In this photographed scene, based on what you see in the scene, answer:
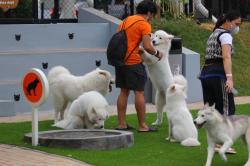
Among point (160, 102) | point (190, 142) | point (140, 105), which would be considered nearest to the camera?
point (190, 142)

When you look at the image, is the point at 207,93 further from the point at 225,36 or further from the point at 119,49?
the point at 119,49

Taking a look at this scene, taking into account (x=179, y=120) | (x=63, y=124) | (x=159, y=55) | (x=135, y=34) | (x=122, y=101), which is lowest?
(x=63, y=124)

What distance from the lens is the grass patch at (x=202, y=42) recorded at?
18.1m

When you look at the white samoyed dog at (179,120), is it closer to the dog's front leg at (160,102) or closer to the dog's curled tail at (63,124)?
the dog's front leg at (160,102)

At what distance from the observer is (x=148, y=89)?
15648 mm

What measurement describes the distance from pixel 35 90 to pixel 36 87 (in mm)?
52

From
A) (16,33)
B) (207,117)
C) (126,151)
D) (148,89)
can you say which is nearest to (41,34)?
(16,33)

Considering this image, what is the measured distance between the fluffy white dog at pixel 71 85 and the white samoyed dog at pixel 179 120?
5.06ft

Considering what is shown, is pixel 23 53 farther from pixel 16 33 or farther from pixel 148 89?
pixel 148 89

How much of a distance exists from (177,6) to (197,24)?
81 centimetres

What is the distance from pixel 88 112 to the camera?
35.2 ft

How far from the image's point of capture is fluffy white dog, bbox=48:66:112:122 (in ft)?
38.7

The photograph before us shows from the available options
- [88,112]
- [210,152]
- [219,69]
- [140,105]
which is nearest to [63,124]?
[88,112]

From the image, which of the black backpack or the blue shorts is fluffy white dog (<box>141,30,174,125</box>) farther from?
the black backpack
